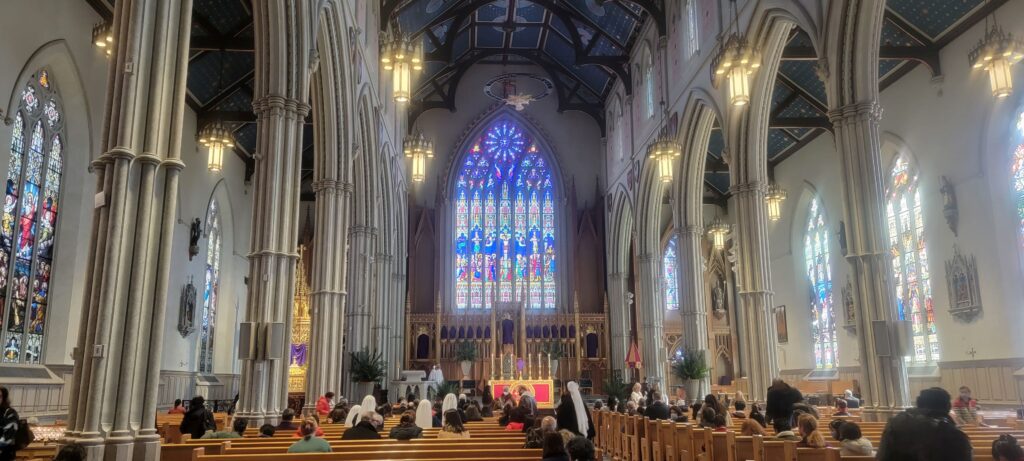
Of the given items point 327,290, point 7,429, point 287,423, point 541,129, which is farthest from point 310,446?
point 541,129

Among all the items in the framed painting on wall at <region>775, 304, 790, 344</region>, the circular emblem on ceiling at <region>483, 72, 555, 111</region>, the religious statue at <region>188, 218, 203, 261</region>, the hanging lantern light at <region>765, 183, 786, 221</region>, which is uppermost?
the circular emblem on ceiling at <region>483, 72, 555, 111</region>

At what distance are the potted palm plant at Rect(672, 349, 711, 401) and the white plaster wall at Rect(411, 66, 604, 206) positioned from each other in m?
13.3

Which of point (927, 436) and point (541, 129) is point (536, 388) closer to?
point (541, 129)

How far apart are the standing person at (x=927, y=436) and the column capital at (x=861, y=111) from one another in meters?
10.4

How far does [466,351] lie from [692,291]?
10344 mm

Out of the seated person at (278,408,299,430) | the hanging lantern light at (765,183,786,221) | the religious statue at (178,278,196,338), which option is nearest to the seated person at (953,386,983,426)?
the seated person at (278,408,299,430)

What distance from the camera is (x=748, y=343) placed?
58.9 feet

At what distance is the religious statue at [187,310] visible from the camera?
2183 centimetres

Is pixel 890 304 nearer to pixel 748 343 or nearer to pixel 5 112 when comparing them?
pixel 748 343

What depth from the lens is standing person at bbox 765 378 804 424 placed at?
9773mm

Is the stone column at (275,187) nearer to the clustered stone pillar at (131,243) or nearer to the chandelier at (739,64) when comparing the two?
the clustered stone pillar at (131,243)

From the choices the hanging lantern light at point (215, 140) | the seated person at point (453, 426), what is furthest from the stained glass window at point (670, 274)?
the seated person at point (453, 426)

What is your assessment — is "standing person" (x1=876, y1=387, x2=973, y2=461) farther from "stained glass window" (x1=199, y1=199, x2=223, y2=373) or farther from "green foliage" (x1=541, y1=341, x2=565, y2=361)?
"green foliage" (x1=541, y1=341, x2=565, y2=361)

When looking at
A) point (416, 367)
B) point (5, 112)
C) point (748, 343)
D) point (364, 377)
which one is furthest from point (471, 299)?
point (5, 112)
